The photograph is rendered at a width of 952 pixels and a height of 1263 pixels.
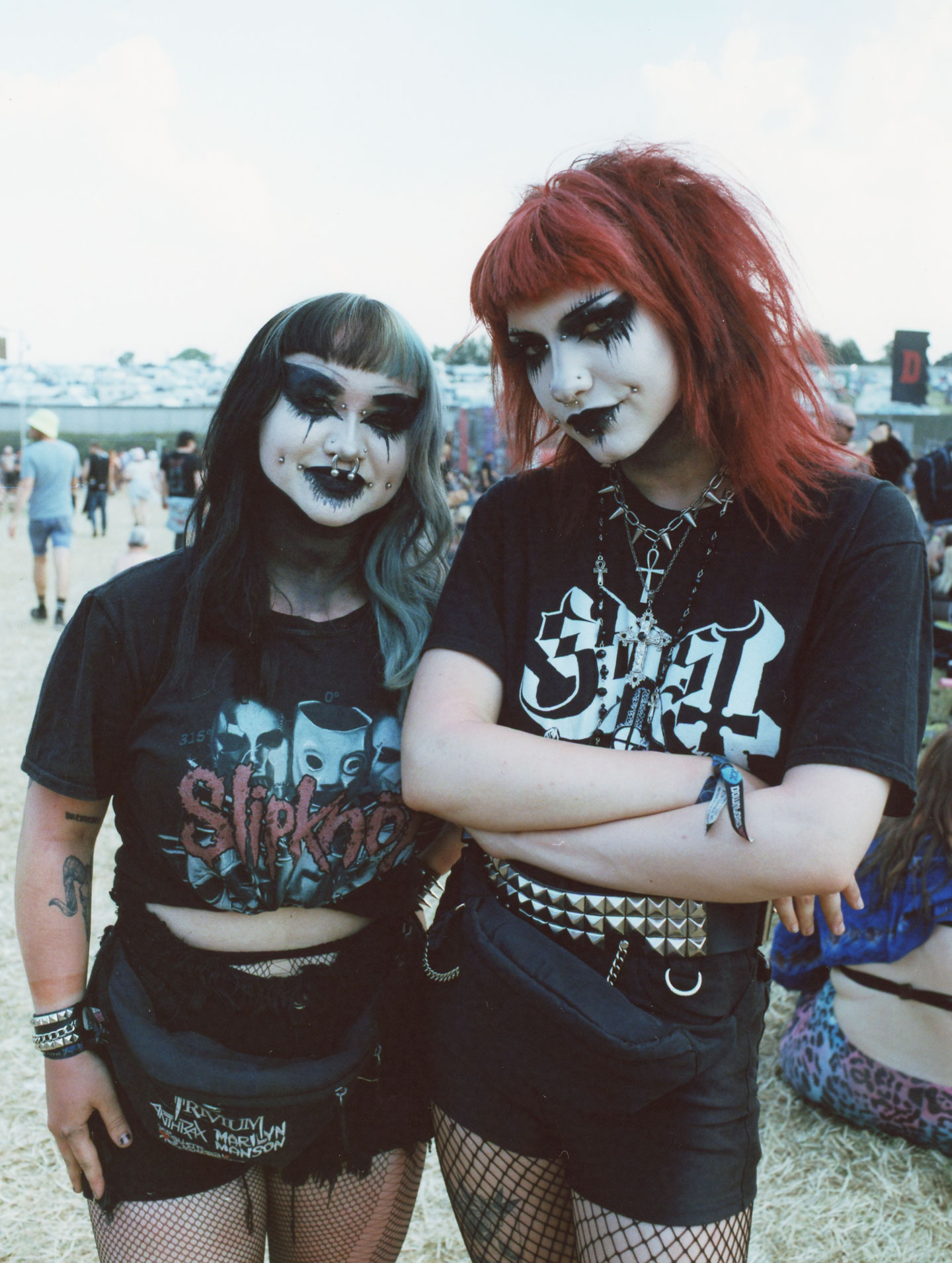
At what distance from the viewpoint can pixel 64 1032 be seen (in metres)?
1.52

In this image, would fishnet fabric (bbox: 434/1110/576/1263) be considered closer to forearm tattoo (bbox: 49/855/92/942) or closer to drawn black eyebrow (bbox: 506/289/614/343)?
forearm tattoo (bbox: 49/855/92/942)

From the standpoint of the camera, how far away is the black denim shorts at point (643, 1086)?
1.22 m

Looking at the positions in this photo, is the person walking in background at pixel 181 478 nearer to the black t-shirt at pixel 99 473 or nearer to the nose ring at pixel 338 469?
the black t-shirt at pixel 99 473

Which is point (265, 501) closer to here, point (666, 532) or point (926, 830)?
point (666, 532)

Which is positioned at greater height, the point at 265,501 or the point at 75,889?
the point at 265,501

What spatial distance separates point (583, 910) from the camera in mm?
1295

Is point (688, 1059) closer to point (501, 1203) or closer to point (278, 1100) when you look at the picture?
point (501, 1203)

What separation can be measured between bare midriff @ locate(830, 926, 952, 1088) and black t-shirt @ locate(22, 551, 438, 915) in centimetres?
183

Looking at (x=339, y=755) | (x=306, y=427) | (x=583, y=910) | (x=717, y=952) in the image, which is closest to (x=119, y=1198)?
(x=339, y=755)

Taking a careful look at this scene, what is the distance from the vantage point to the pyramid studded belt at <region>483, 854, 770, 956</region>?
4.16 feet

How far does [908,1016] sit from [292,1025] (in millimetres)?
2000

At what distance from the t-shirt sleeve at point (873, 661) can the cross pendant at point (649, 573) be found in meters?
0.23

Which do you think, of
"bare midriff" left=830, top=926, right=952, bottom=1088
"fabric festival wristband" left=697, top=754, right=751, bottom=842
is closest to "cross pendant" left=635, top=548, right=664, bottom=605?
"fabric festival wristband" left=697, top=754, right=751, bottom=842

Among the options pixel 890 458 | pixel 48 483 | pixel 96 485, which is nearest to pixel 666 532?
pixel 890 458
